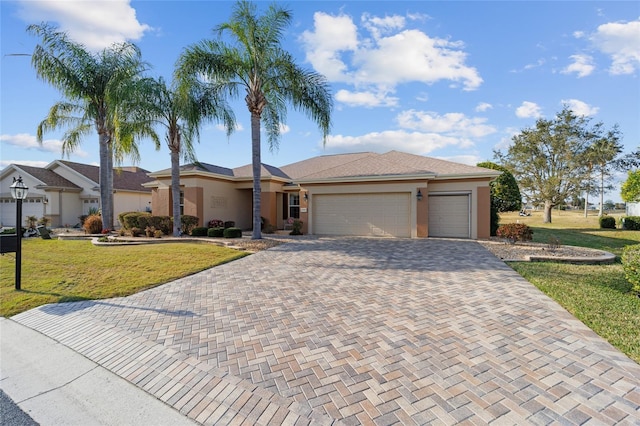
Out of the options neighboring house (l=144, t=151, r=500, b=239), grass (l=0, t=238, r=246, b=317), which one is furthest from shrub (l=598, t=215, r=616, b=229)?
grass (l=0, t=238, r=246, b=317)

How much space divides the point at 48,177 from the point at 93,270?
73.0 ft

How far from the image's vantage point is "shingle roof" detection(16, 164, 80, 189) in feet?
76.8

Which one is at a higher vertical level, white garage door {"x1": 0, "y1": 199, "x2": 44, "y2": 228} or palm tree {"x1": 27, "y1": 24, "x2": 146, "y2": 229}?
palm tree {"x1": 27, "y1": 24, "x2": 146, "y2": 229}

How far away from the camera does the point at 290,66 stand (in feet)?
41.7

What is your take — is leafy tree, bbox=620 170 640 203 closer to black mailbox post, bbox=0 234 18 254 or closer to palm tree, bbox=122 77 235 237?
palm tree, bbox=122 77 235 237

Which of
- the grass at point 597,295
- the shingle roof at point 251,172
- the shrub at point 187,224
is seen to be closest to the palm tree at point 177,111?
the shrub at point 187,224

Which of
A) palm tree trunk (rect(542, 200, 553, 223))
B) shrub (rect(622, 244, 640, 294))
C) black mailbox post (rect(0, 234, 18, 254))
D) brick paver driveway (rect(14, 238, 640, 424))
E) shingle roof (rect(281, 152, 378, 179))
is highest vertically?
shingle roof (rect(281, 152, 378, 179))

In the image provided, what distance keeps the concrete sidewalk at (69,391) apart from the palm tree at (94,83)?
12.5 metres

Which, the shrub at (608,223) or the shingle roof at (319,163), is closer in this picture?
the shingle roof at (319,163)

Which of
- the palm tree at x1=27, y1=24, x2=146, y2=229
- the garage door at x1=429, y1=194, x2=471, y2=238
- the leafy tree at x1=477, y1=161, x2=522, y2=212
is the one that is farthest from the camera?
the leafy tree at x1=477, y1=161, x2=522, y2=212

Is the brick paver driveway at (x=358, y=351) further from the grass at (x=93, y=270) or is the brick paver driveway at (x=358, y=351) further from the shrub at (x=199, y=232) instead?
the shrub at (x=199, y=232)

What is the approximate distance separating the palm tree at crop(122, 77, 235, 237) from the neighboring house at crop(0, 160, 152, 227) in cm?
1030

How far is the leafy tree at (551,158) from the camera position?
28.7 metres

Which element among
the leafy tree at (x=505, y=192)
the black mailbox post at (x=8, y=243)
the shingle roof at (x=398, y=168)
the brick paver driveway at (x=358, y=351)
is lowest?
the brick paver driveway at (x=358, y=351)
